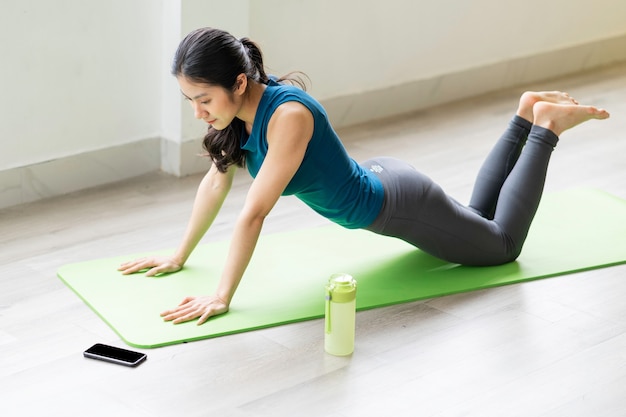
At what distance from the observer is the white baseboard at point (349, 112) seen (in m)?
3.45

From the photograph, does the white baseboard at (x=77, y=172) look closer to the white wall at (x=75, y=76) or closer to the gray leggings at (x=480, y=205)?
the white wall at (x=75, y=76)

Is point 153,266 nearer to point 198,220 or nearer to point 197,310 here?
point 198,220

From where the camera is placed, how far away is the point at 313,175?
255 centimetres

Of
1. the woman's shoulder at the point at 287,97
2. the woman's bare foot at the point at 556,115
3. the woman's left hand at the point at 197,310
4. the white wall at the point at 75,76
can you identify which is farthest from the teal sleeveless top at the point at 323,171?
the white wall at the point at 75,76

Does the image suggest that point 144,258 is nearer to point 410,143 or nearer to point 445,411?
point 445,411

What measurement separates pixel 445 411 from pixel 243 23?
1.95 meters

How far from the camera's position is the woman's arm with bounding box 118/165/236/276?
2713 millimetres

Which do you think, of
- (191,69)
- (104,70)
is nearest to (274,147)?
(191,69)

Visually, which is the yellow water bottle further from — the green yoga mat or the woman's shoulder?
the woman's shoulder

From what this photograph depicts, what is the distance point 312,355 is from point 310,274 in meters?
0.46

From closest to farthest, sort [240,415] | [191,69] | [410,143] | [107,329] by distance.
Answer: [240,415] < [191,69] < [107,329] < [410,143]

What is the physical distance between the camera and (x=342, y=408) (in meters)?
2.17

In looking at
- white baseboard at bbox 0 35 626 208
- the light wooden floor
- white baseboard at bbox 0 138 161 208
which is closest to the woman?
the light wooden floor

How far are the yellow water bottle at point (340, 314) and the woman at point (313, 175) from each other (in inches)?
9.6
